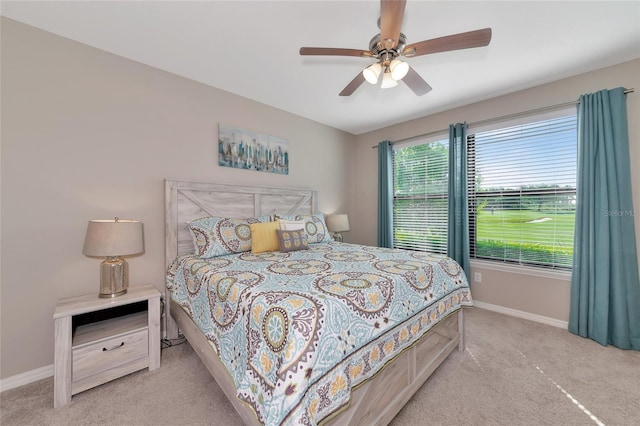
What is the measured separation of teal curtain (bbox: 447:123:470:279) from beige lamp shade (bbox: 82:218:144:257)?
3474 millimetres

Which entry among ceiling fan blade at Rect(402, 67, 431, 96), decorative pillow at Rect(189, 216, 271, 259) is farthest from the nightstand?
ceiling fan blade at Rect(402, 67, 431, 96)

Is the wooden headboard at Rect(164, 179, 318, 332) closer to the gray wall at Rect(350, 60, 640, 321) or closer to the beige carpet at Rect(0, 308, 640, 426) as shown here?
Result: the beige carpet at Rect(0, 308, 640, 426)

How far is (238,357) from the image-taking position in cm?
124

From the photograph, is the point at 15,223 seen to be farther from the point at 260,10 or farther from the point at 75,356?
the point at 260,10

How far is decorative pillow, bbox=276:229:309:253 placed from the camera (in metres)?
2.48

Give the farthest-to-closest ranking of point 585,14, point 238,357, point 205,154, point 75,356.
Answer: point 205,154 < point 585,14 < point 75,356 < point 238,357

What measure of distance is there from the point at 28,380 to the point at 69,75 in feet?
7.71

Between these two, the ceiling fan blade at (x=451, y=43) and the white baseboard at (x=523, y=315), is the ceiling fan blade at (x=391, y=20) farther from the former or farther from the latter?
the white baseboard at (x=523, y=315)

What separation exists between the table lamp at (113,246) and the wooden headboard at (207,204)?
48 centimetres

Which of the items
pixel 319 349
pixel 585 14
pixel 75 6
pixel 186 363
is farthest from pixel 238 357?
pixel 585 14

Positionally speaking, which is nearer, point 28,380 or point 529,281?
point 28,380

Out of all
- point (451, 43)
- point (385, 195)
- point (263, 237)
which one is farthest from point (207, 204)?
point (385, 195)

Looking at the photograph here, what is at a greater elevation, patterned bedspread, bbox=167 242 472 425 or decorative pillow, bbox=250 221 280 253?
decorative pillow, bbox=250 221 280 253

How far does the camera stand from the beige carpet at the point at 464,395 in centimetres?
148
